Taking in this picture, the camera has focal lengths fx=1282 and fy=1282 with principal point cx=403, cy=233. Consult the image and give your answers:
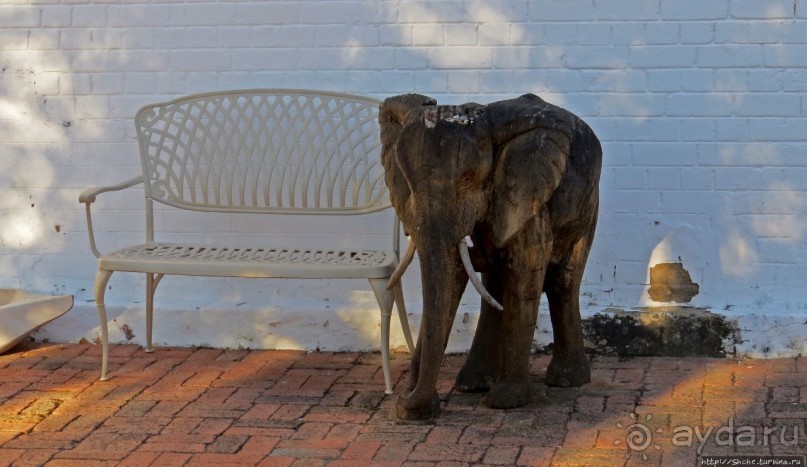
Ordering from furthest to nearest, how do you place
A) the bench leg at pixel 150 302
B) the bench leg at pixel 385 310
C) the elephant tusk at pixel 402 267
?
the bench leg at pixel 150 302, the bench leg at pixel 385 310, the elephant tusk at pixel 402 267

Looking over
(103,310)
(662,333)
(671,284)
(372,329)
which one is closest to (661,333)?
(662,333)

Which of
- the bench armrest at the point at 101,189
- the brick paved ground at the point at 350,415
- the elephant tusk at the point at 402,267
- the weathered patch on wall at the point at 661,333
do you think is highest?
the bench armrest at the point at 101,189

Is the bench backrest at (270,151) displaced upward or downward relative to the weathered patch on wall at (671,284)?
upward

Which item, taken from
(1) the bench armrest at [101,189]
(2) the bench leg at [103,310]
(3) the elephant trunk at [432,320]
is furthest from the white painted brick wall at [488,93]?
(3) the elephant trunk at [432,320]

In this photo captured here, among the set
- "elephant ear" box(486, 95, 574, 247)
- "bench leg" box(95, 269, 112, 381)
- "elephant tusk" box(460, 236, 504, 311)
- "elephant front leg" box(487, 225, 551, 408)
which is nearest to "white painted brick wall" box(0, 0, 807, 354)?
"bench leg" box(95, 269, 112, 381)

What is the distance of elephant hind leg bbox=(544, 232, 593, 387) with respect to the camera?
5.60 meters

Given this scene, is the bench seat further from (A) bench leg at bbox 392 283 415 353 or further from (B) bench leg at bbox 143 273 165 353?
(B) bench leg at bbox 143 273 165 353

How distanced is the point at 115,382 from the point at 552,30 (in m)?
2.71

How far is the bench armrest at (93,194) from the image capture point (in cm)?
616

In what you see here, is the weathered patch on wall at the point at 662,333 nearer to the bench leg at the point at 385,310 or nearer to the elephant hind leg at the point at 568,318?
the elephant hind leg at the point at 568,318

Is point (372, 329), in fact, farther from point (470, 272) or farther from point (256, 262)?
point (470, 272)

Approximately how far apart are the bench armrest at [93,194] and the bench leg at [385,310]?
1438 millimetres

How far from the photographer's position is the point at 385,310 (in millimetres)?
5715

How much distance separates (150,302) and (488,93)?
2.02 meters
